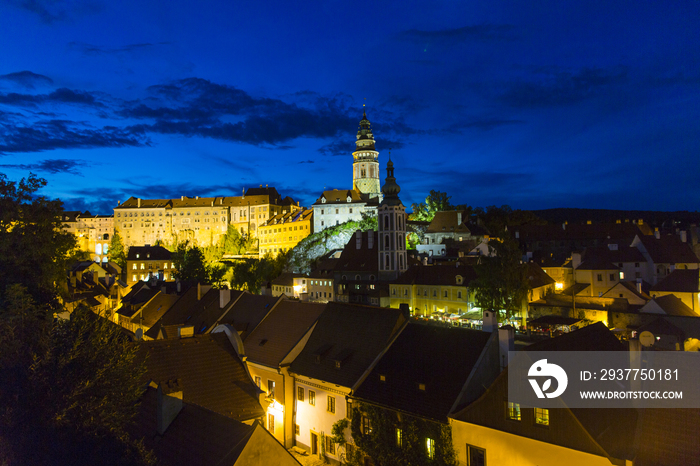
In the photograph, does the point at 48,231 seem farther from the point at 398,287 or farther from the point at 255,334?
the point at 398,287

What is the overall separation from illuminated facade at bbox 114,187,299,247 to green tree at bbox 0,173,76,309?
112 metres

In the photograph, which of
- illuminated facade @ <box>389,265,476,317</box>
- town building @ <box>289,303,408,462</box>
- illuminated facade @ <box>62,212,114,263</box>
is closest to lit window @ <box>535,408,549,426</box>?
town building @ <box>289,303,408,462</box>

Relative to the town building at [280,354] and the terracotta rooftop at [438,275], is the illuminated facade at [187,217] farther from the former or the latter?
the town building at [280,354]

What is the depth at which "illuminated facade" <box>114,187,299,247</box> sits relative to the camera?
457 ft

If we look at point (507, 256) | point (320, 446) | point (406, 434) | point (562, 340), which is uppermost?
point (507, 256)

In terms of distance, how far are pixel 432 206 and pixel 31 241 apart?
87.6 metres

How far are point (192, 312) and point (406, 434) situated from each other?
74.7 feet

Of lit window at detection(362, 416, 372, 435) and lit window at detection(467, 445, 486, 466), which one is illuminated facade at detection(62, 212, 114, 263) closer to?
lit window at detection(362, 416, 372, 435)

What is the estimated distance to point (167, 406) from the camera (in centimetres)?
1384

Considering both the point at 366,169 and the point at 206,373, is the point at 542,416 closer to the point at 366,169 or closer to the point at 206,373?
the point at 206,373

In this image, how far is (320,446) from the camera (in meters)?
20.7

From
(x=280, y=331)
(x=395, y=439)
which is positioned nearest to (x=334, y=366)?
(x=395, y=439)

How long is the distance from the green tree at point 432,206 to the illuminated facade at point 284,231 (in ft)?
85.1

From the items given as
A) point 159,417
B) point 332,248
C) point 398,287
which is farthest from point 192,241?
point 159,417
